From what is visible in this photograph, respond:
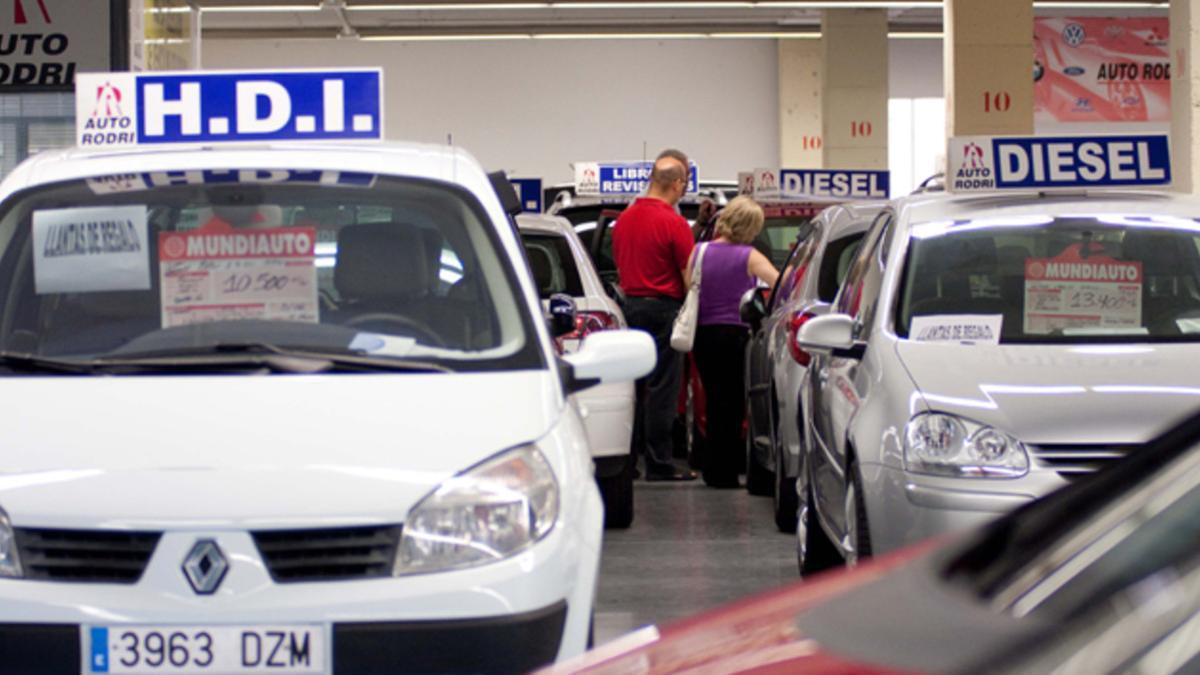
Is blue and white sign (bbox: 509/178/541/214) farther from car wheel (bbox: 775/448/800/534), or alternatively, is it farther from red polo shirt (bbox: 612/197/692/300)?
car wheel (bbox: 775/448/800/534)

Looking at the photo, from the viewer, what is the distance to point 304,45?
3784cm

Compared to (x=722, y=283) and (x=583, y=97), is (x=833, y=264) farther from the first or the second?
(x=583, y=97)

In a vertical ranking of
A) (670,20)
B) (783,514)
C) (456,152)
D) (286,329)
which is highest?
(670,20)

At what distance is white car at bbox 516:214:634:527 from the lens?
344 inches

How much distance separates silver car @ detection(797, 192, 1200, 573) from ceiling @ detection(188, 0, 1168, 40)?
22.4 metres

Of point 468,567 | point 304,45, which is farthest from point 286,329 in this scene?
point 304,45

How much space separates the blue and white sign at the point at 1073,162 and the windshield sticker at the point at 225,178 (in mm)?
3411

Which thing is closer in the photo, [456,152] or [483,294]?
[483,294]

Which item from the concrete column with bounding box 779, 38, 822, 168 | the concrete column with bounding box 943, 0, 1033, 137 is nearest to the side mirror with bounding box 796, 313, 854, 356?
the concrete column with bounding box 943, 0, 1033, 137

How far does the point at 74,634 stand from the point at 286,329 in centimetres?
101

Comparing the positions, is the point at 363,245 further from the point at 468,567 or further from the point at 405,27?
the point at 405,27

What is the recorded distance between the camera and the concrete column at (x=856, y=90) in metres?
30.6

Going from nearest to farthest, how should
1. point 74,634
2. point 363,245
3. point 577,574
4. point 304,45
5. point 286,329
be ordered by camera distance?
1. point 74,634
2. point 577,574
3. point 286,329
4. point 363,245
5. point 304,45

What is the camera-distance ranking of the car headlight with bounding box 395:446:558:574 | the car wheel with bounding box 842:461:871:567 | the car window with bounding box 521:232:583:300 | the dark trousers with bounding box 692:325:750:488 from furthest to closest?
the dark trousers with bounding box 692:325:750:488
the car window with bounding box 521:232:583:300
the car wheel with bounding box 842:461:871:567
the car headlight with bounding box 395:446:558:574
